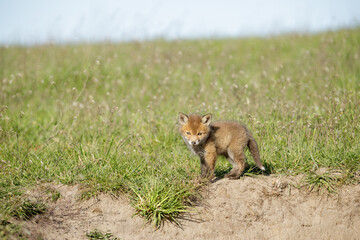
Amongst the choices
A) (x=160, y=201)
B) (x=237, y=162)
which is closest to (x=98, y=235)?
(x=160, y=201)

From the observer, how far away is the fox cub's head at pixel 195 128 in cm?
462

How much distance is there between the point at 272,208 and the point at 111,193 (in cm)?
212

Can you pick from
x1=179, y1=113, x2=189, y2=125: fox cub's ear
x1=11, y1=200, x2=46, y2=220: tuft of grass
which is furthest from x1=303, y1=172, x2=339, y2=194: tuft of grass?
x1=11, y1=200, x2=46, y2=220: tuft of grass

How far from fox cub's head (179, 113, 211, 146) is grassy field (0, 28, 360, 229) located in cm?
55

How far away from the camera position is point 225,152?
4887mm

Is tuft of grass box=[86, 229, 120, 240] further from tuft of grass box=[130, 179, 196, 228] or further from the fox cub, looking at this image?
the fox cub

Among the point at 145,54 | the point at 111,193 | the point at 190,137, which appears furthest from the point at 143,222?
the point at 145,54

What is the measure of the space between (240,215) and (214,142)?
3.34 feet

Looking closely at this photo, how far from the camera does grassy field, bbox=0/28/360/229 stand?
4.66 meters

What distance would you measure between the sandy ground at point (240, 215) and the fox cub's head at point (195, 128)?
0.68m

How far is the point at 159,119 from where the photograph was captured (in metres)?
6.62

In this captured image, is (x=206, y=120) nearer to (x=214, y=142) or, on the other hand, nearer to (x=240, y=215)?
(x=214, y=142)

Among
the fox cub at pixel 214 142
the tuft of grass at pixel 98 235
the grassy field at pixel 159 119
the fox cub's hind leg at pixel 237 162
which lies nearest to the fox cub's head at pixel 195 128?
the fox cub at pixel 214 142

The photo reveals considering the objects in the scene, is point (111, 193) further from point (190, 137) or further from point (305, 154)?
point (305, 154)
